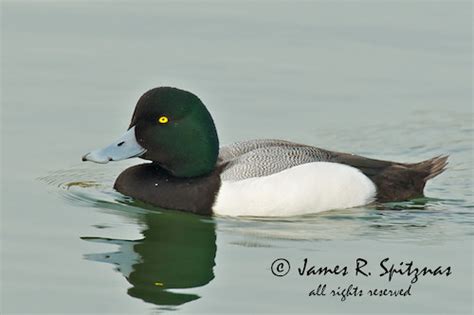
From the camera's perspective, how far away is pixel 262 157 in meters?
12.5

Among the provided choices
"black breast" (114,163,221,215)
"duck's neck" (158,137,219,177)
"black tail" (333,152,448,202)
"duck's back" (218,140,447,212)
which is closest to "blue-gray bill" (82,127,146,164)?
"black breast" (114,163,221,215)

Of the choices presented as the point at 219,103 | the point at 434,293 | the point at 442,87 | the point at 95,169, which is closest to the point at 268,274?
the point at 434,293

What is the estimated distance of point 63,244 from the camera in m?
11.2

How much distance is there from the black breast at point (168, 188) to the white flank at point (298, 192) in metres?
0.10

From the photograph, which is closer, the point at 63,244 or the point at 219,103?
the point at 63,244

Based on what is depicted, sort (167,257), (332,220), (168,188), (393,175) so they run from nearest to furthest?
1. (167,257)
2. (332,220)
3. (168,188)
4. (393,175)

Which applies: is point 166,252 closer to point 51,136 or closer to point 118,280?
point 118,280

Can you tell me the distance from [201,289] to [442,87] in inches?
252

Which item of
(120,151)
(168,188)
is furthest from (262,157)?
(120,151)

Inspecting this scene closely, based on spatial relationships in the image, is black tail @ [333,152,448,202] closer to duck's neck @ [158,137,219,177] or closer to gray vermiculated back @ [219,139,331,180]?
gray vermiculated back @ [219,139,331,180]

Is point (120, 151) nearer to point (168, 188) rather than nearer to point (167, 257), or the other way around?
point (168, 188)

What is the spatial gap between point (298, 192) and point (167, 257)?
5.80 feet

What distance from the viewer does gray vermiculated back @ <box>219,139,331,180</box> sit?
40.5ft

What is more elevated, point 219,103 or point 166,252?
point 219,103
